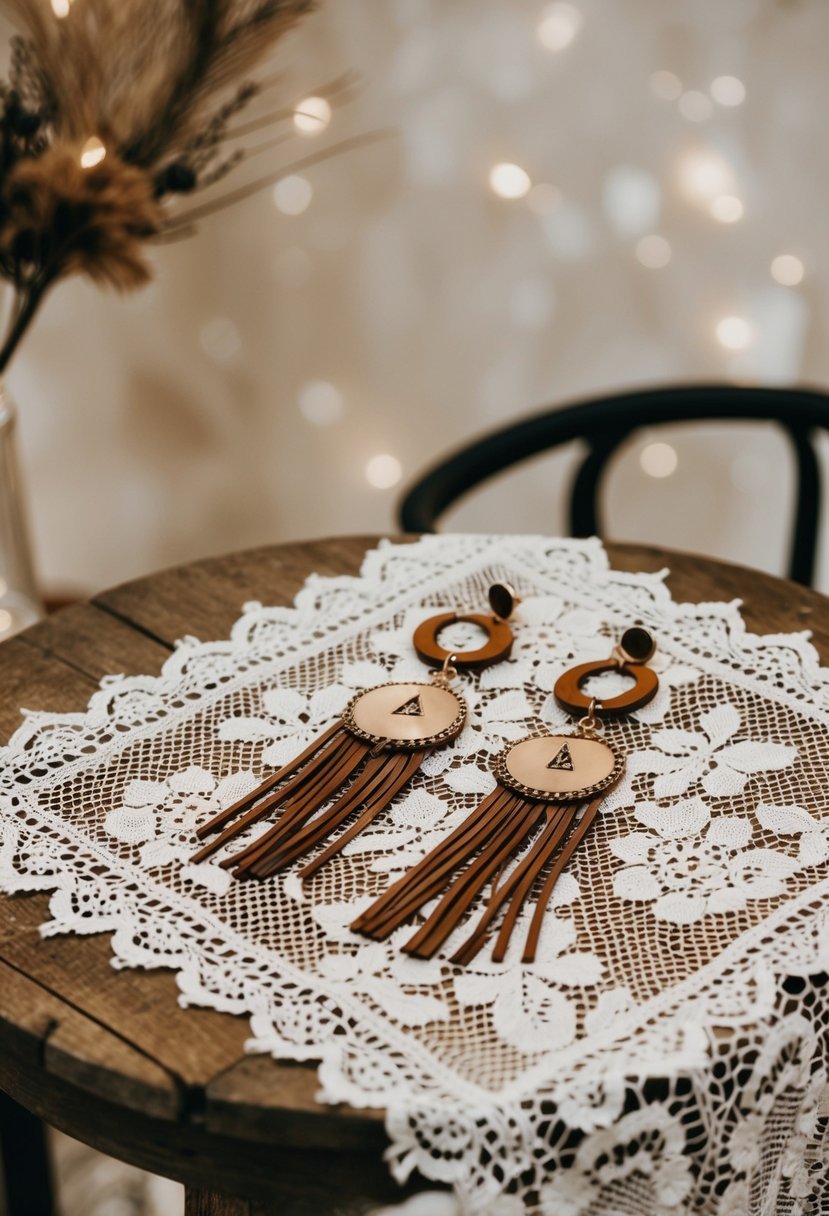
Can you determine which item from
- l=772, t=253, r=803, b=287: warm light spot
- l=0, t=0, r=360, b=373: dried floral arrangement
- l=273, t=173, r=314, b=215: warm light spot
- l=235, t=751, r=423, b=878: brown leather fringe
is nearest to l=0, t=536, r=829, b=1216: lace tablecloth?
l=235, t=751, r=423, b=878: brown leather fringe

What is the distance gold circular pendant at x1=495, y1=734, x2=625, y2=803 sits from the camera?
0.86 meters

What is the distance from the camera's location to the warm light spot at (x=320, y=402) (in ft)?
7.06

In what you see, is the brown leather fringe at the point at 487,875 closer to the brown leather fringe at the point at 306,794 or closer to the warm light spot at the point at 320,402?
the brown leather fringe at the point at 306,794

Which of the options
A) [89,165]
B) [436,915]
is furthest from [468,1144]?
[89,165]

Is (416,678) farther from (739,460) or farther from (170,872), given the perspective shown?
(739,460)

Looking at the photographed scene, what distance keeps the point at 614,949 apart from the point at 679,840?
11 centimetres

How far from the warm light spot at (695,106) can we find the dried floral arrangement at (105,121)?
66 cm

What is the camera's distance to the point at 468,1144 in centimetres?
65

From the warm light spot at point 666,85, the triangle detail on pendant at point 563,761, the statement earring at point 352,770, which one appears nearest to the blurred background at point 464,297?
the warm light spot at point 666,85

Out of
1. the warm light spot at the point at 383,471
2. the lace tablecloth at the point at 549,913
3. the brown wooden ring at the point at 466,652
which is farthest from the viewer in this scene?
the warm light spot at the point at 383,471

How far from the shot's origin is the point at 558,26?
1.85 metres

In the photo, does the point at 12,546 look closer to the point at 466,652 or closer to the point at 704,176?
the point at 466,652

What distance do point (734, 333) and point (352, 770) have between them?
135 cm

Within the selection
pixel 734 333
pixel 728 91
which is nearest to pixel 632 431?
pixel 734 333
